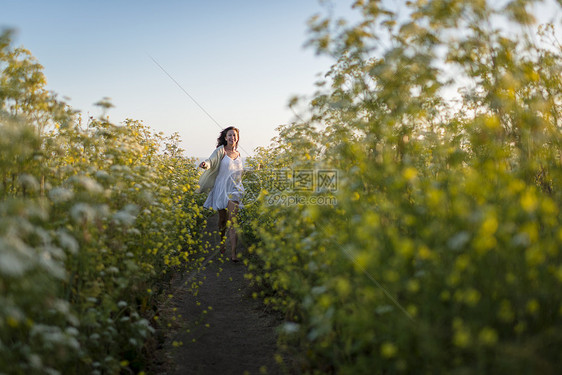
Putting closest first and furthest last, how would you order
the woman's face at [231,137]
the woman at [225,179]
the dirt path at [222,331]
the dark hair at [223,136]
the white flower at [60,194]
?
the white flower at [60,194], the dirt path at [222,331], the woman at [225,179], the woman's face at [231,137], the dark hair at [223,136]

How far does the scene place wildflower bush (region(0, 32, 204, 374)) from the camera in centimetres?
209

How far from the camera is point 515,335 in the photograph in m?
2.04

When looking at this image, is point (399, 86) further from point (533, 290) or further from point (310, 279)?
point (533, 290)

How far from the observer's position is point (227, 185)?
7.28 meters

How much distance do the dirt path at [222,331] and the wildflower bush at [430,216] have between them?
48 centimetres

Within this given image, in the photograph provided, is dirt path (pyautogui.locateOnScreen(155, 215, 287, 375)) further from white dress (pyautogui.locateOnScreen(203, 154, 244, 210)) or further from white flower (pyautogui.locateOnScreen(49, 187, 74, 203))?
white flower (pyautogui.locateOnScreen(49, 187, 74, 203))

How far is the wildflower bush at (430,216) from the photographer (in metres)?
1.85

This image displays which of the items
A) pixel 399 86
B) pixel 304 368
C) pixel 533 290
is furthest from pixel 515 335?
pixel 399 86

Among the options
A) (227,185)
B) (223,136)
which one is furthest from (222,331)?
(223,136)

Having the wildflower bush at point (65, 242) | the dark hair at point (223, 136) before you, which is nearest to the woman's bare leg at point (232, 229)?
the dark hair at point (223, 136)

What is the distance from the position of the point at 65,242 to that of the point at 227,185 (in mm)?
5048

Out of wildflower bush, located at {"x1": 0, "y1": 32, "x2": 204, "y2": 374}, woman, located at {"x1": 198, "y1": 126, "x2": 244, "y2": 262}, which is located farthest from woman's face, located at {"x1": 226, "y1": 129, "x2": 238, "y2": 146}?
wildflower bush, located at {"x1": 0, "y1": 32, "x2": 204, "y2": 374}

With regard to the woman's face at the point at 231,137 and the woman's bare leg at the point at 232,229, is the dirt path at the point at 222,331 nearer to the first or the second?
the woman's bare leg at the point at 232,229

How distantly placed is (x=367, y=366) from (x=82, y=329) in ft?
6.68
